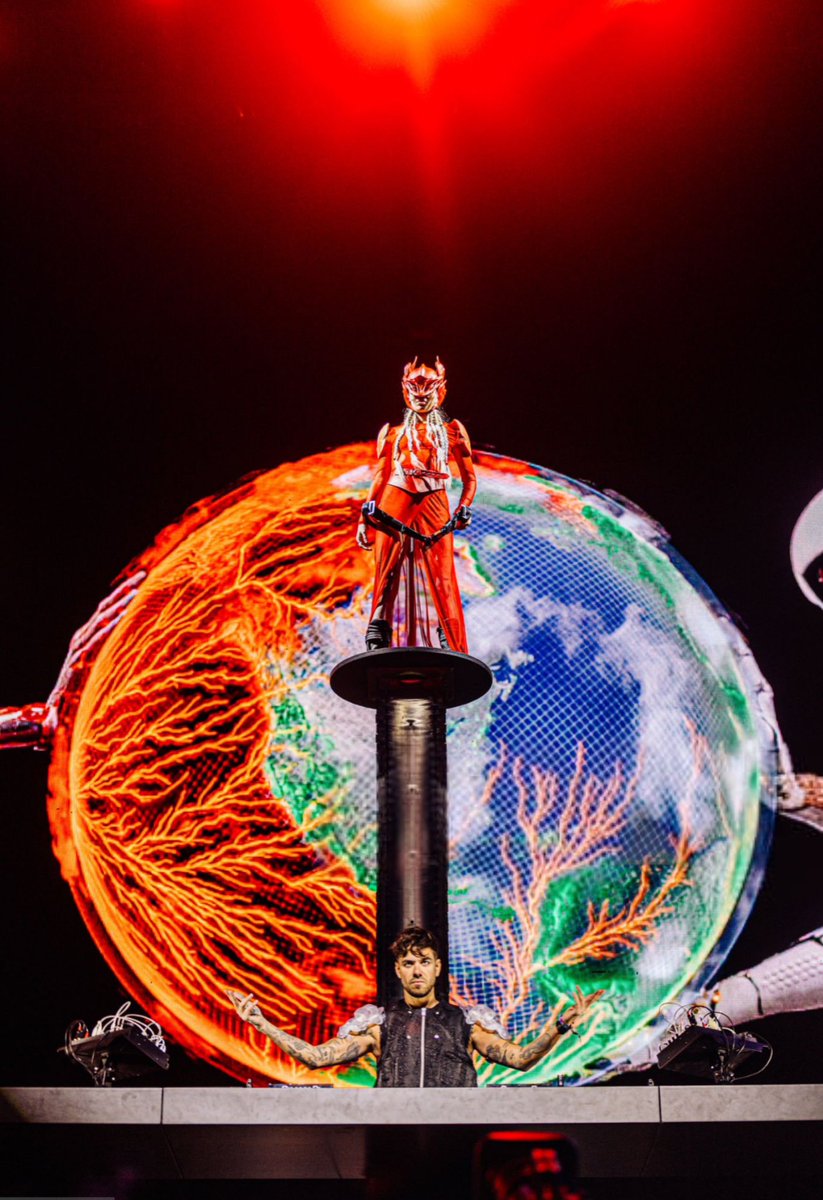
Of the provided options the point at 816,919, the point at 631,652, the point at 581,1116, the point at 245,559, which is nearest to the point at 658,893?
the point at 816,919

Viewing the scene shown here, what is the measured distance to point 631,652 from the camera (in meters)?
10.7

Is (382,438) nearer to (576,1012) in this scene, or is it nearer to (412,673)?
(412,673)

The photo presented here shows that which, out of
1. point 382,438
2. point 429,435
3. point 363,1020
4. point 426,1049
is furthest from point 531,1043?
point 382,438

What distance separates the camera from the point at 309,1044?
465 centimetres

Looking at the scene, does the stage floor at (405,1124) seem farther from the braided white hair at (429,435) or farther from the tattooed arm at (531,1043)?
the braided white hair at (429,435)

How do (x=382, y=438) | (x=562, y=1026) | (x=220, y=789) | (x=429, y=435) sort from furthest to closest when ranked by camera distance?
(x=220, y=789)
(x=382, y=438)
(x=429, y=435)
(x=562, y=1026)

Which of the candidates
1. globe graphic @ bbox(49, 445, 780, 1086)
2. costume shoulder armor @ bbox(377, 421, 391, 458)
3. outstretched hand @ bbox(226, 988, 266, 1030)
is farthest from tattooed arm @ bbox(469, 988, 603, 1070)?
globe graphic @ bbox(49, 445, 780, 1086)

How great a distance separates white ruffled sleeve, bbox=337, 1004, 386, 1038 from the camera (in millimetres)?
4910

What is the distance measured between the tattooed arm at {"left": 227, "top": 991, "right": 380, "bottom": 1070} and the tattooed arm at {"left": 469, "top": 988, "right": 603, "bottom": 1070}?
0.45 metres

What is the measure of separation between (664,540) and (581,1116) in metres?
8.09

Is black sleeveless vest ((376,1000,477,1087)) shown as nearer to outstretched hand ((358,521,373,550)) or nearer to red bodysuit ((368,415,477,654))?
red bodysuit ((368,415,477,654))

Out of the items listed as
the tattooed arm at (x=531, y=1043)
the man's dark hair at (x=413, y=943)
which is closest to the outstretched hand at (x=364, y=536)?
the man's dark hair at (x=413, y=943)

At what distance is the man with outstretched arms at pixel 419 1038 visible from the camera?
471 centimetres

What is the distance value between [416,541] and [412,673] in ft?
3.06
